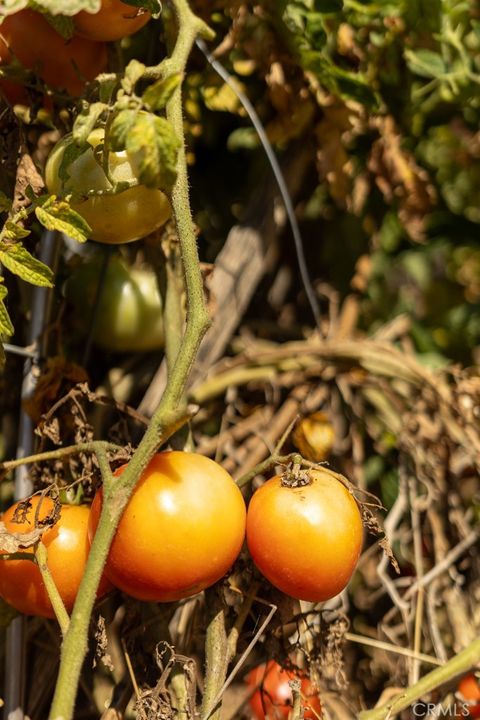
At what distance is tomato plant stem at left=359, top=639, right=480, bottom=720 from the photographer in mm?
863

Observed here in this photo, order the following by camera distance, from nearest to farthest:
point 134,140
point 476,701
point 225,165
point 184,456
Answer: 1. point 134,140
2. point 184,456
3. point 476,701
4. point 225,165

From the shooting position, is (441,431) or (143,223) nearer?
(143,223)

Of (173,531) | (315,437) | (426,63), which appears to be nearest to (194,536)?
(173,531)

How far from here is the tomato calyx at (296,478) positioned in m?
0.73

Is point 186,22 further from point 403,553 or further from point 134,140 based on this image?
point 403,553

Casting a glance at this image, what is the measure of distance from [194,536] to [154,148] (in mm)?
329

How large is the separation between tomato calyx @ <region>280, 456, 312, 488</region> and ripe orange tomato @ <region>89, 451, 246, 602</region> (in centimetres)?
7

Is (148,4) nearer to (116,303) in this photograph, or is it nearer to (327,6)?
(327,6)

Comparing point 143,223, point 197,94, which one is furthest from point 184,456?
point 197,94

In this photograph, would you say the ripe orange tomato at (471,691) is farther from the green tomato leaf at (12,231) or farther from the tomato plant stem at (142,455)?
the green tomato leaf at (12,231)

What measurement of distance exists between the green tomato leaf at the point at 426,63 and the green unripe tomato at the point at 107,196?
28.9 inches

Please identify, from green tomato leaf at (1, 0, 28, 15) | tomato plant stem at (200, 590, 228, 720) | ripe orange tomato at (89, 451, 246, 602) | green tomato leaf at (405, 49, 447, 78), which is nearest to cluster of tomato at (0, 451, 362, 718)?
ripe orange tomato at (89, 451, 246, 602)

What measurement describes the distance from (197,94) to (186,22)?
17.1 inches

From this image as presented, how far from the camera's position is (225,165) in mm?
1560
